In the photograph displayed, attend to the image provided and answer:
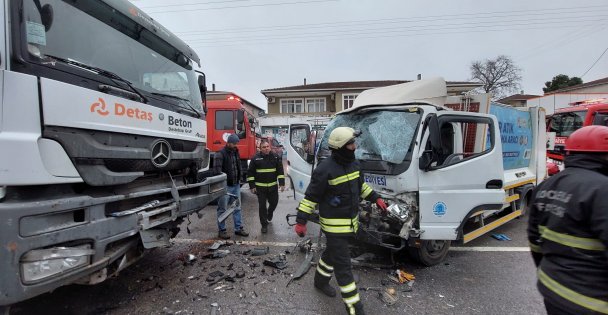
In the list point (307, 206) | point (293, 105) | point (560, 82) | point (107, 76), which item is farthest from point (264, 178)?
point (560, 82)

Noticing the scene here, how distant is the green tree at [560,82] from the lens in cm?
3422

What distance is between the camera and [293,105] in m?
28.4

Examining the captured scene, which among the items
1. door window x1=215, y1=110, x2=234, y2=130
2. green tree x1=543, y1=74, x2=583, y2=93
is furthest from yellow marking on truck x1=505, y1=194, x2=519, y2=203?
green tree x1=543, y1=74, x2=583, y2=93

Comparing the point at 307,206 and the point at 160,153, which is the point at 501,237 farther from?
the point at 160,153

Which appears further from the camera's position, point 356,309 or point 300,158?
point 300,158

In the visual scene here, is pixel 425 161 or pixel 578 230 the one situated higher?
pixel 425 161

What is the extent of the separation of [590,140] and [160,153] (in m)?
3.18

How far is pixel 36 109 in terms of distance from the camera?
197 centimetres

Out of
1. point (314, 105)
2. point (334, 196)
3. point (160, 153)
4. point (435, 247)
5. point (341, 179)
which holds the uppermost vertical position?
point (314, 105)

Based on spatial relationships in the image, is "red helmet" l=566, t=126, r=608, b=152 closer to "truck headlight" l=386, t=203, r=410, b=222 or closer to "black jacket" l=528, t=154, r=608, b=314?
"black jacket" l=528, t=154, r=608, b=314

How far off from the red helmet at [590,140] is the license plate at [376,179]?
6.63ft

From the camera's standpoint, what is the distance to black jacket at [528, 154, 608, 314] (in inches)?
59.6

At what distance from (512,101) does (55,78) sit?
46.5 m

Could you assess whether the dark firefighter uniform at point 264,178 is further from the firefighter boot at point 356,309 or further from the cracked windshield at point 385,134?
the firefighter boot at point 356,309
